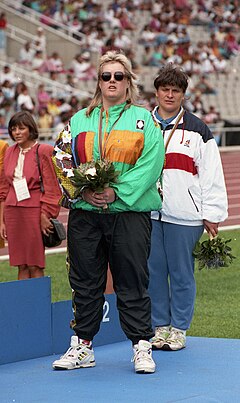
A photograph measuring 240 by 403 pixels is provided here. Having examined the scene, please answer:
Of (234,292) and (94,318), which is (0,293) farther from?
(234,292)

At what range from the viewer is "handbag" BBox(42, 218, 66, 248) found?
29.6 ft

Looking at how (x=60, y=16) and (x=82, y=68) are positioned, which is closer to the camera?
(x=82, y=68)

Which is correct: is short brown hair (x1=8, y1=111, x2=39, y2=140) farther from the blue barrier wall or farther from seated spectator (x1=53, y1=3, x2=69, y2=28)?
seated spectator (x1=53, y1=3, x2=69, y2=28)

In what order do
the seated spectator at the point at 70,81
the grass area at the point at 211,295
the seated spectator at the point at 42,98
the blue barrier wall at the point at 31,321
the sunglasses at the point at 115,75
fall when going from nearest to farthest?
the sunglasses at the point at 115,75 → the blue barrier wall at the point at 31,321 → the grass area at the point at 211,295 → the seated spectator at the point at 42,98 → the seated spectator at the point at 70,81

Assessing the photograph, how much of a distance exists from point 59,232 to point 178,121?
1899 millimetres

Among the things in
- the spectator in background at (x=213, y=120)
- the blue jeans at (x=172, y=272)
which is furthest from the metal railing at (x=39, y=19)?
the blue jeans at (x=172, y=272)

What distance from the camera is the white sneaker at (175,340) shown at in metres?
7.52

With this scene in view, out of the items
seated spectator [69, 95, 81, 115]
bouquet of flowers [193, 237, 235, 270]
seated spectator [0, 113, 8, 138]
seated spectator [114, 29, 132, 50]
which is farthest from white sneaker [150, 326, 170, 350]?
seated spectator [114, 29, 132, 50]

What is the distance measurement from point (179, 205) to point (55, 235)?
188 centimetres

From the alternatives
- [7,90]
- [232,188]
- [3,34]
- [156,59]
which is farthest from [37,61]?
[232,188]

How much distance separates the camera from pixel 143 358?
677cm

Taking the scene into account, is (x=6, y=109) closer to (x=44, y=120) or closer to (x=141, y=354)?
(x=44, y=120)

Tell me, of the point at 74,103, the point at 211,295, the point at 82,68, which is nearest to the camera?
the point at 211,295

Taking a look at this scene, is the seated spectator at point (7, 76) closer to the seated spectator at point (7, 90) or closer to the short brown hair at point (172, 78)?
the seated spectator at point (7, 90)
